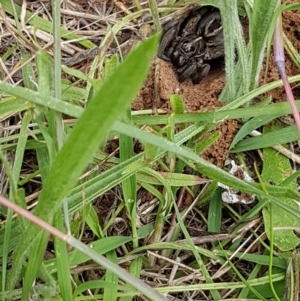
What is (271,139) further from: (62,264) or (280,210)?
(62,264)

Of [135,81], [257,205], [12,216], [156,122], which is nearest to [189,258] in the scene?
[257,205]

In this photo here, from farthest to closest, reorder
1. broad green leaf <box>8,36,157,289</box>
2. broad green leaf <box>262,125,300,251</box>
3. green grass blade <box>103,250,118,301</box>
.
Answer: broad green leaf <box>262,125,300,251</box>
green grass blade <box>103,250,118,301</box>
broad green leaf <box>8,36,157,289</box>

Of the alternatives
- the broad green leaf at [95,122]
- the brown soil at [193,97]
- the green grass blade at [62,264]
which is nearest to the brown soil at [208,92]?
the brown soil at [193,97]

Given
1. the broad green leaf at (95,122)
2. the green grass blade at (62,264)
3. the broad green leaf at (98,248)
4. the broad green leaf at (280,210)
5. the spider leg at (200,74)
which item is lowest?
the broad green leaf at (280,210)

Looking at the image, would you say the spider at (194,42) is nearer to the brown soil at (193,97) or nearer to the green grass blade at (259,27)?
the brown soil at (193,97)

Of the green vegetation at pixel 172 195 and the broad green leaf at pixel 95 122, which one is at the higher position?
the broad green leaf at pixel 95 122

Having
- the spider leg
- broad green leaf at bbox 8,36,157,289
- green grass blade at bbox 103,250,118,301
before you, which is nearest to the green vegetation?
green grass blade at bbox 103,250,118,301

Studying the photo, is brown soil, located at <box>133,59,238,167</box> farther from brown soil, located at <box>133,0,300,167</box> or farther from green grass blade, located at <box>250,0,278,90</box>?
green grass blade, located at <box>250,0,278,90</box>

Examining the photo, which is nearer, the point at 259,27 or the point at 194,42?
the point at 259,27

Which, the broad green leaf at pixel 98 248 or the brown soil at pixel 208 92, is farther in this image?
the brown soil at pixel 208 92

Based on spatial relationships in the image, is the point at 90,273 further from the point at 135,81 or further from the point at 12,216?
the point at 135,81

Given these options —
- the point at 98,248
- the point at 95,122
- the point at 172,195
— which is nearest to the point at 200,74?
the point at 172,195
